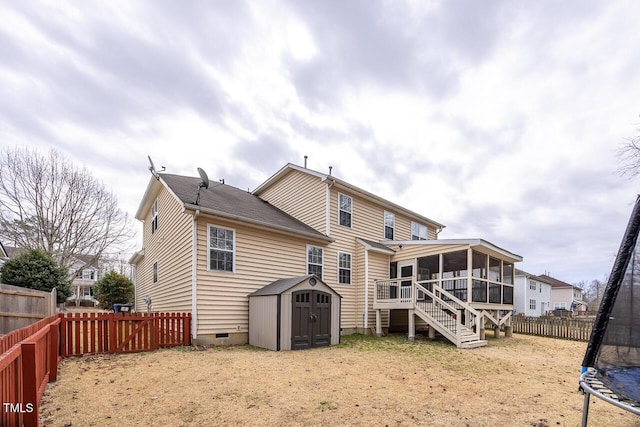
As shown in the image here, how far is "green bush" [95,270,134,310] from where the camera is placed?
22625 mm

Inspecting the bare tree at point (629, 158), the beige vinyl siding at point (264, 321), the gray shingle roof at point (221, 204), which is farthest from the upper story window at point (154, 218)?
the bare tree at point (629, 158)

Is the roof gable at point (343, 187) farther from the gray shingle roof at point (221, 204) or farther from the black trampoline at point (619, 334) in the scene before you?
the black trampoline at point (619, 334)

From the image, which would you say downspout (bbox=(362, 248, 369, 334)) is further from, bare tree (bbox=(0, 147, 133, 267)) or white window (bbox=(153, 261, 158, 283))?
bare tree (bbox=(0, 147, 133, 267))

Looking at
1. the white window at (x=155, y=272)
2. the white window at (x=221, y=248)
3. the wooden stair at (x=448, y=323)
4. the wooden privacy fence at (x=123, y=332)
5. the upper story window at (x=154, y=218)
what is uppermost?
the upper story window at (x=154, y=218)

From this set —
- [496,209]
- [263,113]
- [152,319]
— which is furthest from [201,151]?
[496,209]

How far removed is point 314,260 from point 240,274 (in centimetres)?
343

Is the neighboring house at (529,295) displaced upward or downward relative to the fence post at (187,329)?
downward

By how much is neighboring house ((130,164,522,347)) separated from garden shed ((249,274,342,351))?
30.6 inches

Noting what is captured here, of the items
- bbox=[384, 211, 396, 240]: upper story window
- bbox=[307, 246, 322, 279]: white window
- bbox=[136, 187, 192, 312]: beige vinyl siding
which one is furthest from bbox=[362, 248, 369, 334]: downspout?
bbox=[136, 187, 192, 312]: beige vinyl siding

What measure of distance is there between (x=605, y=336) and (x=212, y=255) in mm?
9223

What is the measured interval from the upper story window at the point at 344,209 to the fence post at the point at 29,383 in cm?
1158

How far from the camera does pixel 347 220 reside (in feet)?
48.0

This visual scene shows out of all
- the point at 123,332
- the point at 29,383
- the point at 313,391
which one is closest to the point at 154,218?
the point at 123,332

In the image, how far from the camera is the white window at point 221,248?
1030cm
